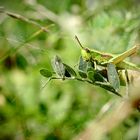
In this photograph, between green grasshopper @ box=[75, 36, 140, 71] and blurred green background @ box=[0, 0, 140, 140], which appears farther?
blurred green background @ box=[0, 0, 140, 140]

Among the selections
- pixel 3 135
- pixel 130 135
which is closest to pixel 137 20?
pixel 130 135

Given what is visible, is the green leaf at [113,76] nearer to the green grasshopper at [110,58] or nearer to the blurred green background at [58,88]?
the green grasshopper at [110,58]

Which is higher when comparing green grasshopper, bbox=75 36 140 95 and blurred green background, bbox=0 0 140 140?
green grasshopper, bbox=75 36 140 95

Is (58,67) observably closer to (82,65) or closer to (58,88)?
(82,65)

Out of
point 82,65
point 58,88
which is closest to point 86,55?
point 82,65

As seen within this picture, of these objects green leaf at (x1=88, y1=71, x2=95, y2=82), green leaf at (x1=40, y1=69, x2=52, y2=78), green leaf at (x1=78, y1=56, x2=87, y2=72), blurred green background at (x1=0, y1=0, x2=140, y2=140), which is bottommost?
blurred green background at (x1=0, y1=0, x2=140, y2=140)

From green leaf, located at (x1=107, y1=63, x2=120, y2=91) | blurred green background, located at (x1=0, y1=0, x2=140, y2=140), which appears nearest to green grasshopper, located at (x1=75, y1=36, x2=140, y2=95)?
green leaf, located at (x1=107, y1=63, x2=120, y2=91)

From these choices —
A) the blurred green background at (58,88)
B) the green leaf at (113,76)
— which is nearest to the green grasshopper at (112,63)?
the green leaf at (113,76)

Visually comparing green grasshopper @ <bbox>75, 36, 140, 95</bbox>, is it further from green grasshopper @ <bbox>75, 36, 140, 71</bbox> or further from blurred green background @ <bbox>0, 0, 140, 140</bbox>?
blurred green background @ <bbox>0, 0, 140, 140</bbox>
